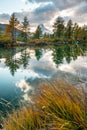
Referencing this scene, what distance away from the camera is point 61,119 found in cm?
338

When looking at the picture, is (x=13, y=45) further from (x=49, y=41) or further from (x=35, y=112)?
(x=35, y=112)

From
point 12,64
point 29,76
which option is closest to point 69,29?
point 12,64

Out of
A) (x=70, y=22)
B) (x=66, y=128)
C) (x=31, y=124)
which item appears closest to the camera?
(x=66, y=128)

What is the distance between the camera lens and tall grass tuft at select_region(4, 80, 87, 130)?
131 inches

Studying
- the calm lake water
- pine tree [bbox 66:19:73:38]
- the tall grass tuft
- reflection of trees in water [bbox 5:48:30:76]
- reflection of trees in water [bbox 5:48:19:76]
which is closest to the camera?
the tall grass tuft

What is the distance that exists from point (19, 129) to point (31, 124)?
6.3 inches

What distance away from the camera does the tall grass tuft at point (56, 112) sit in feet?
10.9

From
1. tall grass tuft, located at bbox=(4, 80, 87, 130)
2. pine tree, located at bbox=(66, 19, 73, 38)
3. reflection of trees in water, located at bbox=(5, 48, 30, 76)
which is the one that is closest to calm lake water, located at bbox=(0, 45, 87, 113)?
reflection of trees in water, located at bbox=(5, 48, 30, 76)

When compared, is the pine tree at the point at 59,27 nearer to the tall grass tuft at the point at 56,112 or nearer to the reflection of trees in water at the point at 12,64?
the reflection of trees in water at the point at 12,64

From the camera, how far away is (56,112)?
372cm

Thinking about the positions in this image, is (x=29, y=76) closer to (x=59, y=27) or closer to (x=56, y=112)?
(x=56, y=112)

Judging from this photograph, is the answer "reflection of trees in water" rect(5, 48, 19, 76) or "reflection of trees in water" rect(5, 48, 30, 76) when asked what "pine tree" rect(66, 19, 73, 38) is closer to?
"reflection of trees in water" rect(5, 48, 30, 76)

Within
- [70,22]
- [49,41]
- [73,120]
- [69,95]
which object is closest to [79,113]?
[73,120]

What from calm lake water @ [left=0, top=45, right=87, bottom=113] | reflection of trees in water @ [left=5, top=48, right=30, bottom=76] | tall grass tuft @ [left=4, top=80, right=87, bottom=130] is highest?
tall grass tuft @ [left=4, top=80, right=87, bottom=130]
